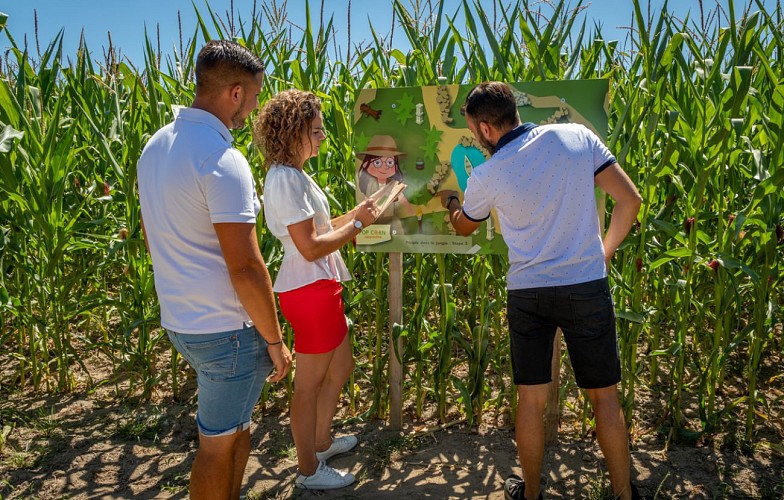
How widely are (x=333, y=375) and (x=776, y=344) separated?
2819 mm

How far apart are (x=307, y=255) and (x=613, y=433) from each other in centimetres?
129

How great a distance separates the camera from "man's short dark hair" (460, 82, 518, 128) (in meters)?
2.32

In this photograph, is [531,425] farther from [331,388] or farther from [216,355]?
[216,355]

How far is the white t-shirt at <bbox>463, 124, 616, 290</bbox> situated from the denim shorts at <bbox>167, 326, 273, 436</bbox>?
3.14 ft

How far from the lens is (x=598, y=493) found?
8.84 feet

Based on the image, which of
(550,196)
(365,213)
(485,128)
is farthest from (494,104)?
(365,213)

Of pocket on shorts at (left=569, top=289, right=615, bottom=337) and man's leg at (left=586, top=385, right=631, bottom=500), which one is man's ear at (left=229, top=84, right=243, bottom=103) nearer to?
pocket on shorts at (left=569, top=289, right=615, bottom=337)

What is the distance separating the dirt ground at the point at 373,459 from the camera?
9.44 ft

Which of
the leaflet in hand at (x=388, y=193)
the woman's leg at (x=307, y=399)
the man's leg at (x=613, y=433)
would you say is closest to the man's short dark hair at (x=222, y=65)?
the leaflet in hand at (x=388, y=193)

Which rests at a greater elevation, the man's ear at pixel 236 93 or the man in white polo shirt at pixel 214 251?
the man's ear at pixel 236 93

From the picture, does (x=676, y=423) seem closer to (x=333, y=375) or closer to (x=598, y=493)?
(x=598, y=493)

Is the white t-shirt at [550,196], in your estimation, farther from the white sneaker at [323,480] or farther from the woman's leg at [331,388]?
the white sneaker at [323,480]

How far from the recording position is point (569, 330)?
241 cm

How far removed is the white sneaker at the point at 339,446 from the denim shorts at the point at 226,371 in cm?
104
